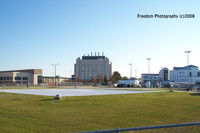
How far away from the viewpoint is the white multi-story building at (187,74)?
138 m

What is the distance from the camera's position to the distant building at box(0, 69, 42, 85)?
5078 inches

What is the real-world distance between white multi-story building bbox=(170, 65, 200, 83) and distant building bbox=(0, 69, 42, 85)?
324 ft

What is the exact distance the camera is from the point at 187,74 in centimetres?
14250

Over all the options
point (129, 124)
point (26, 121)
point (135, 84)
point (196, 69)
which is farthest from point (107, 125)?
point (196, 69)

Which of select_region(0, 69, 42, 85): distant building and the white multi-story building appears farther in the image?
the white multi-story building

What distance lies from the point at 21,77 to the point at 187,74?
111967 mm

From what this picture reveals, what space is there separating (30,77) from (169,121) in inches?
5261

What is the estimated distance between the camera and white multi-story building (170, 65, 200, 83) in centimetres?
13750

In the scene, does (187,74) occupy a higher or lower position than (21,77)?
higher

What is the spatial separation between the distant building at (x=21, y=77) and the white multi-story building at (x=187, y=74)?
98795 mm

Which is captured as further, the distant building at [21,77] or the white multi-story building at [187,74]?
the white multi-story building at [187,74]

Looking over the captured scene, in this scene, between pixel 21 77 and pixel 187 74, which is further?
pixel 187 74

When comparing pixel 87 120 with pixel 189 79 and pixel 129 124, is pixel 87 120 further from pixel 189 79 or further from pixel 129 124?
pixel 189 79

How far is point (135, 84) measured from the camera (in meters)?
96.4
